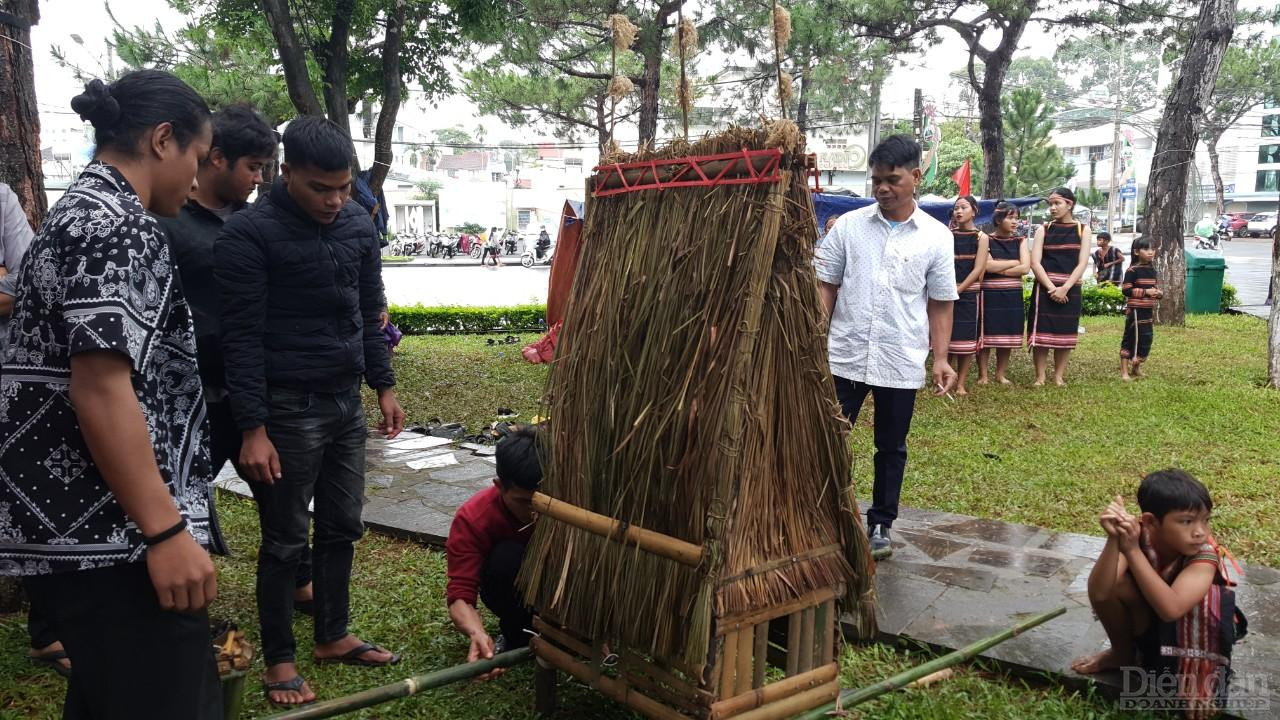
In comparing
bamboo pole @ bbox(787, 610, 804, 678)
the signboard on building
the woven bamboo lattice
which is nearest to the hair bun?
the woven bamboo lattice

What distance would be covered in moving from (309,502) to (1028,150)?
110 feet

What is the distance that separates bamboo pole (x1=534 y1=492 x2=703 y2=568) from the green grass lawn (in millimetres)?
629

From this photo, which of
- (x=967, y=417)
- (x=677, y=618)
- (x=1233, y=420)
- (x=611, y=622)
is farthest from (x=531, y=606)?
(x=1233, y=420)

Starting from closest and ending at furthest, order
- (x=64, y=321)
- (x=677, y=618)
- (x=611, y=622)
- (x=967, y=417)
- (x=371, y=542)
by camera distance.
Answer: (x=64, y=321)
(x=677, y=618)
(x=611, y=622)
(x=371, y=542)
(x=967, y=417)

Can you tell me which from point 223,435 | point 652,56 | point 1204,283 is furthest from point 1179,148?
point 223,435

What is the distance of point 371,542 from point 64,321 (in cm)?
270

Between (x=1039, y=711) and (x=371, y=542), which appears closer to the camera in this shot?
(x=1039, y=711)

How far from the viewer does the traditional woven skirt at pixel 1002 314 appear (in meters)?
7.70

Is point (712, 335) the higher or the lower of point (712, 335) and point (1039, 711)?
the higher

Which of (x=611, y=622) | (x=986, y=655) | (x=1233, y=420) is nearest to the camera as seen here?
(x=611, y=622)

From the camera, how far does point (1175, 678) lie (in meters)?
2.47

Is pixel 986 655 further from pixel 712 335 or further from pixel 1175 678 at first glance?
pixel 712 335

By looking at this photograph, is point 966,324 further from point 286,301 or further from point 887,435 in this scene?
point 286,301

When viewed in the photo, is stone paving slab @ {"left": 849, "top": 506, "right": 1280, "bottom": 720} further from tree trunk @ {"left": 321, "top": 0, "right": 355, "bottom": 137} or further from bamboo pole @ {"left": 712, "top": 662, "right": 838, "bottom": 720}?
tree trunk @ {"left": 321, "top": 0, "right": 355, "bottom": 137}
